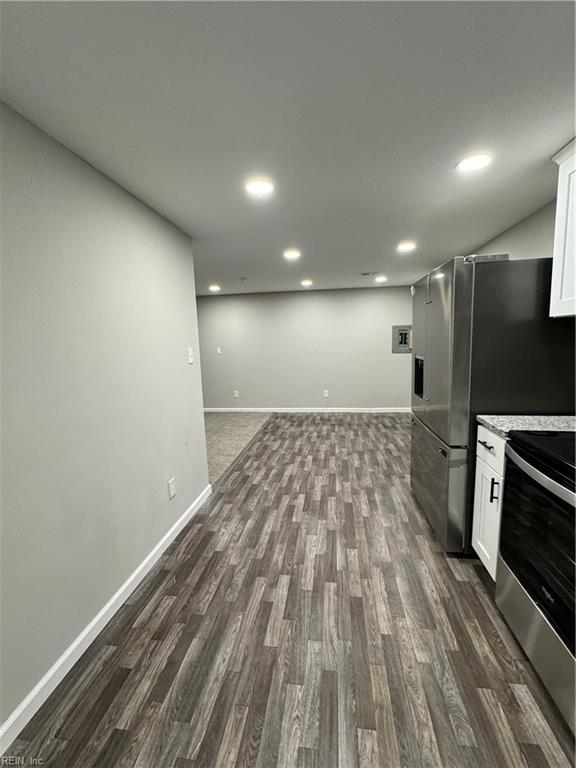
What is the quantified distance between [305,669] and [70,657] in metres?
1.08

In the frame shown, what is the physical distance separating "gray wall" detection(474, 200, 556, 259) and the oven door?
1.81m

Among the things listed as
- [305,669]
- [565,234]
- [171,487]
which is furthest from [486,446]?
[171,487]

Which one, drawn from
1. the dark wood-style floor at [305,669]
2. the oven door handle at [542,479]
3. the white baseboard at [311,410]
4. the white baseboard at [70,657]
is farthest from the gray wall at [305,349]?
the oven door handle at [542,479]

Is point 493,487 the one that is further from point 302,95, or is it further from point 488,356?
point 302,95

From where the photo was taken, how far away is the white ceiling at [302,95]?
0.95 metres

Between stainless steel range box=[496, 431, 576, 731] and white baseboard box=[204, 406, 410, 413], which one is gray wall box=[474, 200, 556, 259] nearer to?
stainless steel range box=[496, 431, 576, 731]

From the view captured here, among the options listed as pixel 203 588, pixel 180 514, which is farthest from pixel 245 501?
pixel 203 588

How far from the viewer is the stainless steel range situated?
121 cm

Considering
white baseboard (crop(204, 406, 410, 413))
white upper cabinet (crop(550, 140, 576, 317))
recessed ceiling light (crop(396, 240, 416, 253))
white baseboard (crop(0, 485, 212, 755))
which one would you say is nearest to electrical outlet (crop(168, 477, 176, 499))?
white baseboard (crop(0, 485, 212, 755))

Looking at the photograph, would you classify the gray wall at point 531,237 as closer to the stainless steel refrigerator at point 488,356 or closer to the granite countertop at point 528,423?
the stainless steel refrigerator at point 488,356

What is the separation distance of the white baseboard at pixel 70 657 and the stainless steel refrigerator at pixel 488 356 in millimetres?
1995

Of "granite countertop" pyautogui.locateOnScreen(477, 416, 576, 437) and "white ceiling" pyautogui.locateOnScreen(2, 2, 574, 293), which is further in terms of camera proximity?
"granite countertop" pyautogui.locateOnScreen(477, 416, 576, 437)

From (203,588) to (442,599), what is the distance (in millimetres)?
1391

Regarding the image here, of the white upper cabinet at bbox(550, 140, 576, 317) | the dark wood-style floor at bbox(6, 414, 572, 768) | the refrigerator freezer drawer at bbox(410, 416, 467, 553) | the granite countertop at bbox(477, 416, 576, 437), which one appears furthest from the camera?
the refrigerator freezer drawer at bbox(410, 416, 467, 553)
